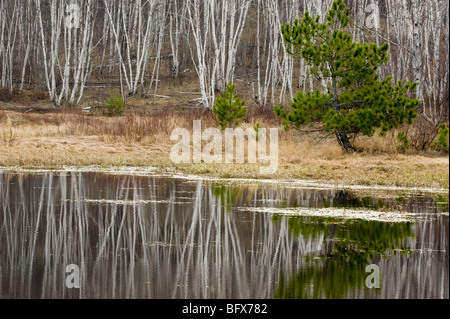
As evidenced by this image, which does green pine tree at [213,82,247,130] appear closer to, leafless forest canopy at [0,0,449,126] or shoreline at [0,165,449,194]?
shoreline at [0,165,449,194]

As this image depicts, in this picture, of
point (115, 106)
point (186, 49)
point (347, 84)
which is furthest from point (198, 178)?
point (186, 49)

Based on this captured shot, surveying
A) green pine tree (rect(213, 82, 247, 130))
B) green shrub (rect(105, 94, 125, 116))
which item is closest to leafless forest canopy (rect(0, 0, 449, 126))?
green shrub (rect(105, 94, 125, 116))

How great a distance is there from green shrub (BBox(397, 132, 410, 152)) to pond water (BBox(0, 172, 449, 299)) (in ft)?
23.6

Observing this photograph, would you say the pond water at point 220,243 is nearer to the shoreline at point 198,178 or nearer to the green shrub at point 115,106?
the shoreline at point 198,178

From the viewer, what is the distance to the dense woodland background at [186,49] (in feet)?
124

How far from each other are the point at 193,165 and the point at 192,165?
0.03 metres

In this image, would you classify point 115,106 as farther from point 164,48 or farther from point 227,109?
point 164,48

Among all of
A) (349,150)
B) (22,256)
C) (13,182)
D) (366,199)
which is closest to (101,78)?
(349,150)

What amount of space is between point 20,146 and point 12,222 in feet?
48.0

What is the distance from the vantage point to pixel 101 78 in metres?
55.0

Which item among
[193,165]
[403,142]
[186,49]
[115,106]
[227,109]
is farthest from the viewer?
[186,49]

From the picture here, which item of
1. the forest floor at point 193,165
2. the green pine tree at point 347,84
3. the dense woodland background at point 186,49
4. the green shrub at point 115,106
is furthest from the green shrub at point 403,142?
the green shrub at point 115,106

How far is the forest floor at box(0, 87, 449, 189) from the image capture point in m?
18.6

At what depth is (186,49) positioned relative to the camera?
192 ft
